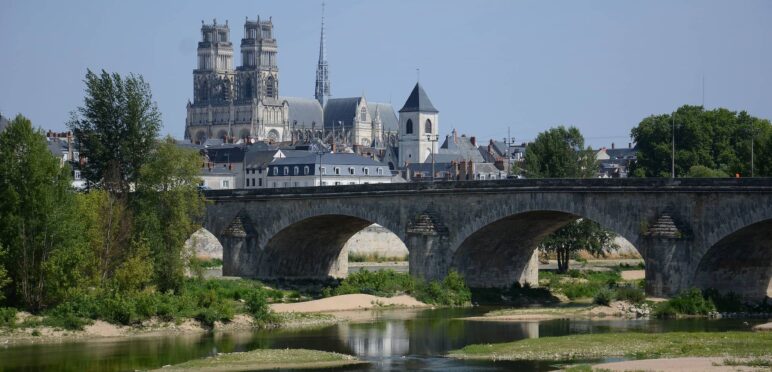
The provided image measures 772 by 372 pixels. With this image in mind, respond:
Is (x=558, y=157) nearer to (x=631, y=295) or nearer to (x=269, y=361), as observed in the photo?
(x=631, y=295)

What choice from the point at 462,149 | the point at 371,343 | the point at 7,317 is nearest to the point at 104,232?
the point at 7,317

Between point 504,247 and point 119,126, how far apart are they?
19.6 meters

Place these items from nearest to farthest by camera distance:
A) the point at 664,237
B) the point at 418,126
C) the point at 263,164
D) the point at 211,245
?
the point at 664,237, the point at 211,245, the point at 263,164, the point at 418,126

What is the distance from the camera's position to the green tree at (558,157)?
318ft

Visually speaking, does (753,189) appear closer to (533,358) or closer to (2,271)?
A: (533,358)

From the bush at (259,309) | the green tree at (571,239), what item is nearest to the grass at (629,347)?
the bush at (259,309)

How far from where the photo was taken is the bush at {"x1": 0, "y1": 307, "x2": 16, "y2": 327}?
59.5 m

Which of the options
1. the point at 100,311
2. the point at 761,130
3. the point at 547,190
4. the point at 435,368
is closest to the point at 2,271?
the point at 100,311

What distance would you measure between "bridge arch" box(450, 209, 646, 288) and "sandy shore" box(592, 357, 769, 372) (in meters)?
22.3

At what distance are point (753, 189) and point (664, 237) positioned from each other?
14.8 ft

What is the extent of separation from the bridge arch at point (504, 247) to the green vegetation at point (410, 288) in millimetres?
1362

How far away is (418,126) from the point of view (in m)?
197

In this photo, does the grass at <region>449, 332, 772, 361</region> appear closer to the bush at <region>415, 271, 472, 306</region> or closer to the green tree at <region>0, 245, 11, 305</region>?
the bush at <region>415, 271, 472, 306</region>

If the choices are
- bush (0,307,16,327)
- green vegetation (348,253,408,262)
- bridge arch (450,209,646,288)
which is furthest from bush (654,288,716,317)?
green vegetation (348,253,408,262)
